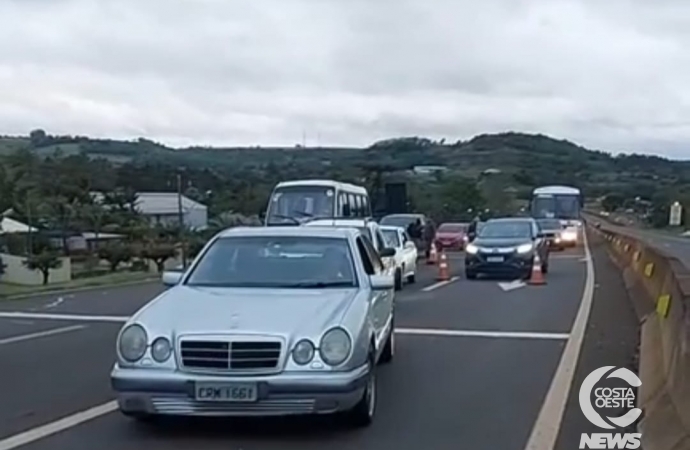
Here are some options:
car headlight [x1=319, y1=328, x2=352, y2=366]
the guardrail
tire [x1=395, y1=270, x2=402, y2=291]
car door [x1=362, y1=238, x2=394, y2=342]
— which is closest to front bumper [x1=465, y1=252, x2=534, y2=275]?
tire [x1=395, y1=270, x2=402, y2=291]

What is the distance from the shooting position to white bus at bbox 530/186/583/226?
2341 inches

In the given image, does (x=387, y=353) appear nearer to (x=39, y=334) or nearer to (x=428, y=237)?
(x=39, y=334)

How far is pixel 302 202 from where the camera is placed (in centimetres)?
3134

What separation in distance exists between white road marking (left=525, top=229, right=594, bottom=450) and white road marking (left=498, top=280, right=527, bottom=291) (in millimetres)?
7438

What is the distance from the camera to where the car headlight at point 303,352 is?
766 centimetres

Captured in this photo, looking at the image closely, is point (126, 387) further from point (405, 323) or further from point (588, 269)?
point (588, 269)

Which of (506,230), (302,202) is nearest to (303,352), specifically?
(506,230)

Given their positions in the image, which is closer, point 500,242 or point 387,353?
point 387,353

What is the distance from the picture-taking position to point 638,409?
8625mm

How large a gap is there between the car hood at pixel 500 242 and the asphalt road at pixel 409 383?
6.59 meters

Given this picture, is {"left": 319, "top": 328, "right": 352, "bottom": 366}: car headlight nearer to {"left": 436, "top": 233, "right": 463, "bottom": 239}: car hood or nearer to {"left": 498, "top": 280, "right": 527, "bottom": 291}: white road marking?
{"left": 498, "top": 280, "right": 527, "bottom": 291}: white road marking

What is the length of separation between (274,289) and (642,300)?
1032 centimetres

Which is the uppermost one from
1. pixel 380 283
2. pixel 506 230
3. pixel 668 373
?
pixel 380 283

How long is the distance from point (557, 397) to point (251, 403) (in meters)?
3.45
